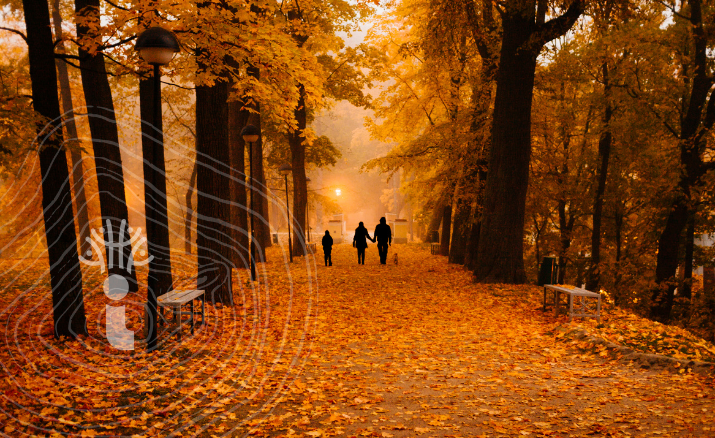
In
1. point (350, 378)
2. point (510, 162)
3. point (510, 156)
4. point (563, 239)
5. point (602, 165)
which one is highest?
point (602, 165)

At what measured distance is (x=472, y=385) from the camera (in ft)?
20.2

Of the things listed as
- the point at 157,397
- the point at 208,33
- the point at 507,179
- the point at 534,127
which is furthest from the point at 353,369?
the point at 534,127

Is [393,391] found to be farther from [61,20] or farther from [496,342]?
[61,20]

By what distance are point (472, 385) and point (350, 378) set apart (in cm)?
156

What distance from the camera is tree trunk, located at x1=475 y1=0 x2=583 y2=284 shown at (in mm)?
13172

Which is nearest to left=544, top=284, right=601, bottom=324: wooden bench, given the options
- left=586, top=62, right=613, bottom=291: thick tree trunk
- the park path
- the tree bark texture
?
the park path

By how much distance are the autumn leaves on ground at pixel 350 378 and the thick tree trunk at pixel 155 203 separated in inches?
37.6

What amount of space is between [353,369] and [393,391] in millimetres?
1055

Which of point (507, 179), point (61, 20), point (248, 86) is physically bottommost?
point (507, 179)

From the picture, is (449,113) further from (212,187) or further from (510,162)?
(212,187)

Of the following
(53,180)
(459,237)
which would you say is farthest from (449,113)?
(53,180)

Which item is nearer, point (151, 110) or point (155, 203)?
point (155, 203)

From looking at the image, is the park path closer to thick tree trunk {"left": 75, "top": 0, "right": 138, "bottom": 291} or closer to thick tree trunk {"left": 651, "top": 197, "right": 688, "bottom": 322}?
thick tree trunk {"left": 75, "top": 0, "right": 138, "bottom": 291}

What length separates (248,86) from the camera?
10156mm
